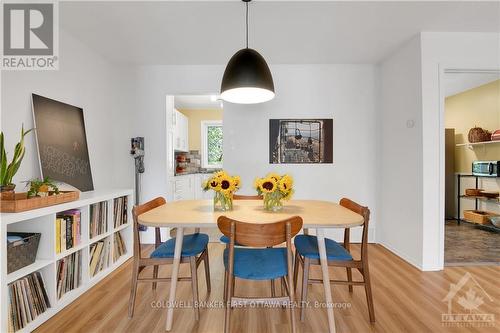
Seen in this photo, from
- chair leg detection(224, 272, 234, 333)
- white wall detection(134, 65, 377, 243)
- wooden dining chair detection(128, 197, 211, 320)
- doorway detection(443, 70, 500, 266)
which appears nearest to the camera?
chair leg detection(224, 272, 234, 333)

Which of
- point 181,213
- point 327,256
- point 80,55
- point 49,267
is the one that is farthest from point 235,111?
point 49,267

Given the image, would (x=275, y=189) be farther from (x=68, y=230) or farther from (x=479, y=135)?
(x=479, y=135)

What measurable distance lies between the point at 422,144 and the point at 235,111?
→ 225cm

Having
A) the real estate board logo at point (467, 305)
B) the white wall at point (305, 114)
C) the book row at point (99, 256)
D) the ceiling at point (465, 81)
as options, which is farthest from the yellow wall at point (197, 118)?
the real estate board logo at point (467, 305)

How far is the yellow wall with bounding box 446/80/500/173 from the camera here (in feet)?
14.6

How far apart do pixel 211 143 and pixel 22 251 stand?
4.78 meters

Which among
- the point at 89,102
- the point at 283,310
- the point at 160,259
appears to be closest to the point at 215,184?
the point at 160,259

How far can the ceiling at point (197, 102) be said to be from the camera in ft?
→ 16.7

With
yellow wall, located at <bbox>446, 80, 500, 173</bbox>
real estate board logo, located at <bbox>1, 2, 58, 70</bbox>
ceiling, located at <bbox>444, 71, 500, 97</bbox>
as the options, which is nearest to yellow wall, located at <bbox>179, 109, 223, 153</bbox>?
real estate board logo, located at <bbox>1, 2, 58, 70</bbox>

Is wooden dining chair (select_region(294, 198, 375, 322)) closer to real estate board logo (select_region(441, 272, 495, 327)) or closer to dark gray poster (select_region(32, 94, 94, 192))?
real estate board logo (select_region(441, 272, 495, 327))

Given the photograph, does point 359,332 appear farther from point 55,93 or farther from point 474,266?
point 55,93

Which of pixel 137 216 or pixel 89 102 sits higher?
pixel 89 102

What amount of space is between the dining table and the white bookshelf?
741mm

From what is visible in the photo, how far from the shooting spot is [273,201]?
1.92 metres
